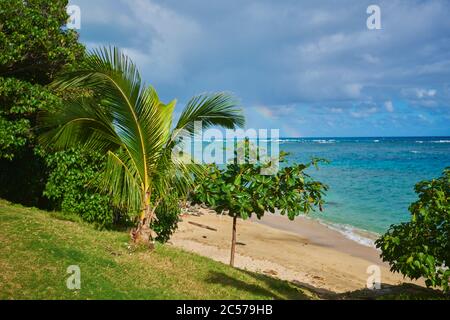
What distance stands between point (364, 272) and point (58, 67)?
1181cm

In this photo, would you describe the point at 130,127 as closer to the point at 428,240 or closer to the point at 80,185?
the point at 80,185

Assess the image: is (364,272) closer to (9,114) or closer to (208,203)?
(208,203)

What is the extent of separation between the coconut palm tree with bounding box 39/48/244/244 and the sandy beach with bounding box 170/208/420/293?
539 cm

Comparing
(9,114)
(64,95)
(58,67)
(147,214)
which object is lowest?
(147,214)

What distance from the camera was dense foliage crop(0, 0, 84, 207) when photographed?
9.20m

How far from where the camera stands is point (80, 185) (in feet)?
31.7

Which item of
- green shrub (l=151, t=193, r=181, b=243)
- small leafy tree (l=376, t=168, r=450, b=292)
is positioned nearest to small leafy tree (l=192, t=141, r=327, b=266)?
small leafy tree (l=376, t=168, r=450, b=292)

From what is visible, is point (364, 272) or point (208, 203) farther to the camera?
point (364, 272)

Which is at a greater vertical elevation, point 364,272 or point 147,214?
→ point 147,214

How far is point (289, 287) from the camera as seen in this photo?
826 cm

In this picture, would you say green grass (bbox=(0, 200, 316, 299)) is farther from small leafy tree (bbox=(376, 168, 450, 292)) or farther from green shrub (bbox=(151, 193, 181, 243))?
small leafy tree (bbox=(376, 168, 450, 292))
